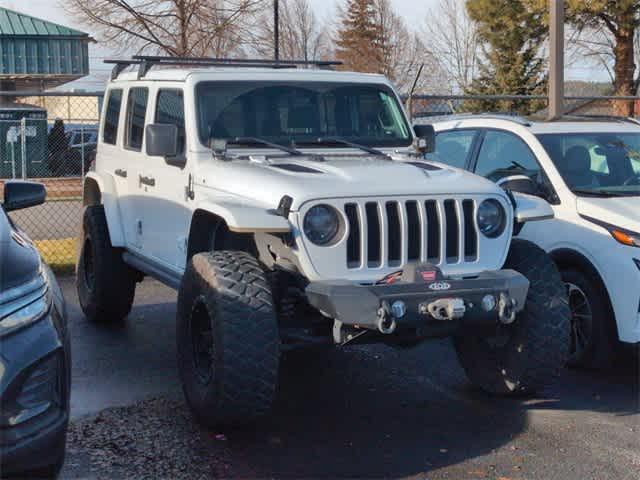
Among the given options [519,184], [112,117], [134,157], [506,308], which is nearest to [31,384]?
[506,308]

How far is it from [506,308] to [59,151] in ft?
58.6

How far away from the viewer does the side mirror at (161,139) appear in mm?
6090

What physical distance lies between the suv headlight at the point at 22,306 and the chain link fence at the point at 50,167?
667cm

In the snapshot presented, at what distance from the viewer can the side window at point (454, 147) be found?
7855mm

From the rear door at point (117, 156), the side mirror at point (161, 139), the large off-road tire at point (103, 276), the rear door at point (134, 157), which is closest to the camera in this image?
the side mirror at point (161, 139)

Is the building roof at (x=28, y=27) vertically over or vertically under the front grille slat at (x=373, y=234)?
over

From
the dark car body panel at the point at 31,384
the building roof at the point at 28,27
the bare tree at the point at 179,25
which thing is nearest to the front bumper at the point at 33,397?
the dark car body panel at the point at 31,384

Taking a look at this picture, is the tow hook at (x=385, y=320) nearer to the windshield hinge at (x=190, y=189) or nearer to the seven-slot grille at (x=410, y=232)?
the seven-slot grille at (x=410, y=232)

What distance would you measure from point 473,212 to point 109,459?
237 cm

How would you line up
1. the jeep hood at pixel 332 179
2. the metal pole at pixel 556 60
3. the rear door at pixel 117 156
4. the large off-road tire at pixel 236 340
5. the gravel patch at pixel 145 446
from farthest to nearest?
the metal pole at pixel 556 60 < the rear door at pixel 117 156 < the jeep hood at pixel 332 179 < the large off-road tire at pixel 236 340 < the gravel patch at pixel 145 446

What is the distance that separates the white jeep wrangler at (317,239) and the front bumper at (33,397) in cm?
112

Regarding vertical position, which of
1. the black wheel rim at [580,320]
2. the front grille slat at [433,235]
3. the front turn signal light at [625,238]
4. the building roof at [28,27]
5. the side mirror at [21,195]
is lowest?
the black wheel rim at [580,320]

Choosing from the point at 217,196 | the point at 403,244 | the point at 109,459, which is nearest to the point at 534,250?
the point at 403,244

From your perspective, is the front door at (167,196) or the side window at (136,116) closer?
the front door at (167,196)
